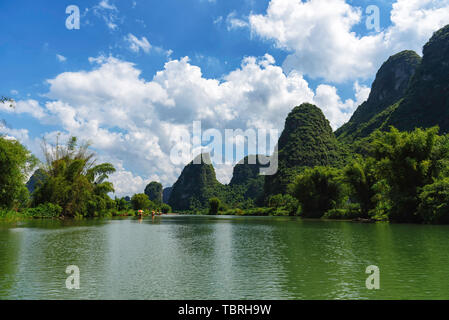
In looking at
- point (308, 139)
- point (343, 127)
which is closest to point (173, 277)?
point (308, 139)

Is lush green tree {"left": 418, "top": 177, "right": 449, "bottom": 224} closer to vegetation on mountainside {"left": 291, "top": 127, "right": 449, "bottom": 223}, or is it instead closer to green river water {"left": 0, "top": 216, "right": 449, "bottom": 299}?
vegetation on mountainside {"left": 291, "top": 127, "right": 449, "bottom": 223}

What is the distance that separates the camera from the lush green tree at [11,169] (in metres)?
31.2

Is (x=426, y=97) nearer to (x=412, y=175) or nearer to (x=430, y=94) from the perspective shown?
(x=430, y=94)

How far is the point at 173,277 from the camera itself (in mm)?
8906

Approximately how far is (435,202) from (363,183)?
54.9 ft

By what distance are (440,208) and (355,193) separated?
18107mm

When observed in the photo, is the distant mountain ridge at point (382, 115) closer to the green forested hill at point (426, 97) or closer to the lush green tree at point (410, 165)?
the green forested hill at point (426, 97)

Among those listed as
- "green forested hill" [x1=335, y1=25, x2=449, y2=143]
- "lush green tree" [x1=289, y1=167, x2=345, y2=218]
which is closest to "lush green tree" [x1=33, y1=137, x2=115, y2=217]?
"lush green tree" [x1=289, y1=167, x2=345, y2=218]

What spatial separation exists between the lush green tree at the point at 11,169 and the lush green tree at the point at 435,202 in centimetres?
3727

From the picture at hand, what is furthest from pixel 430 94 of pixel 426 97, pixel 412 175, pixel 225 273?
pixel 225 273

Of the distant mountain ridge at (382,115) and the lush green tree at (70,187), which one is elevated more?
the distant mountain ridge at (382,115)

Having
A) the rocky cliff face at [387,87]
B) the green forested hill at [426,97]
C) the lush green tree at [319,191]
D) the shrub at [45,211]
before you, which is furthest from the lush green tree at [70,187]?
the rocky cliff face at [387,87]
